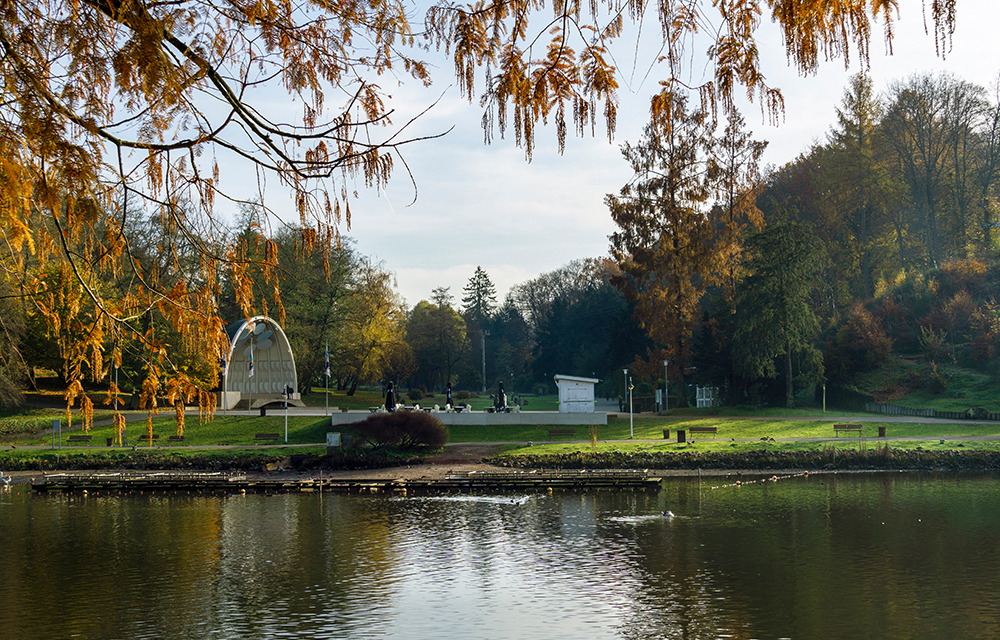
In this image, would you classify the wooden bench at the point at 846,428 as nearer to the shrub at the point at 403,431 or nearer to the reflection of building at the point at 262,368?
the shrub at the point at 403,431

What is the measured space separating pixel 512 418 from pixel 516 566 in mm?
24635

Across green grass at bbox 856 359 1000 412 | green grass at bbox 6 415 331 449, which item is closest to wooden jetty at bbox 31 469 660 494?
green grass at bbox 6 415 331 449

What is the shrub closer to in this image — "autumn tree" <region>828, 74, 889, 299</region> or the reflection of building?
the reflection of building

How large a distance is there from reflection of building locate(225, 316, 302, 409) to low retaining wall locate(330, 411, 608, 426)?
14219 millimetres

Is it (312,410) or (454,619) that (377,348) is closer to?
(312,410)

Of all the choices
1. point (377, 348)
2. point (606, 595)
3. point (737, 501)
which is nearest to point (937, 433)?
point (737, 501)

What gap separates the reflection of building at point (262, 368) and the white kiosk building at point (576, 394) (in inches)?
837

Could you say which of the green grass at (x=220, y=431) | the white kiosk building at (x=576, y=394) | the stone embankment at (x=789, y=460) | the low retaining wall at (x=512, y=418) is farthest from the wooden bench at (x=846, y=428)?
the green grass at (x=220, y=431)

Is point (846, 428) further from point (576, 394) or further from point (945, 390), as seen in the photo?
point (576, 394)

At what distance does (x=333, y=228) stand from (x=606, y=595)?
12982 millimetres

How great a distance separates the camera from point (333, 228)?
6434 mm

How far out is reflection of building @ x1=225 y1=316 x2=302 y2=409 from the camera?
56969mm

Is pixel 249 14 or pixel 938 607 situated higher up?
pixel 249 14

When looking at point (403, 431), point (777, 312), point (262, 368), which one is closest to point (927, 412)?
point (777, 312)
